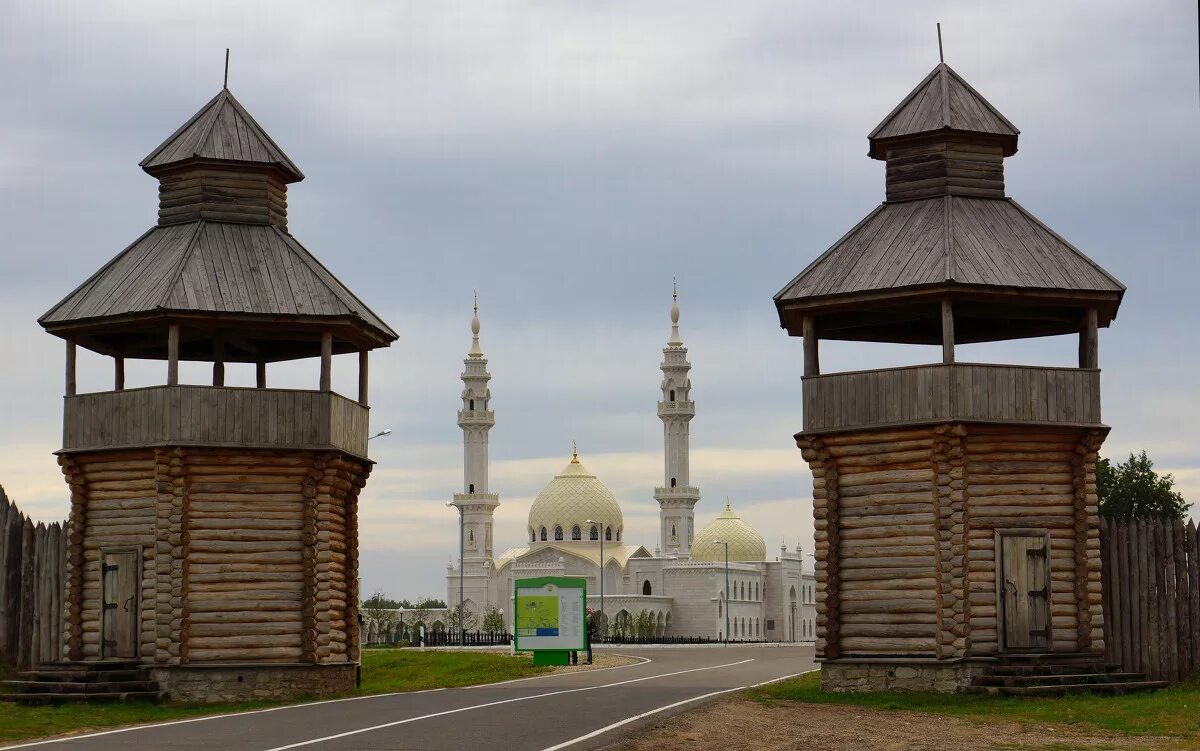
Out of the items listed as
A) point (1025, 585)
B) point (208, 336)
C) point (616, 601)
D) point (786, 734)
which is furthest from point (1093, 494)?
point (616, 601)

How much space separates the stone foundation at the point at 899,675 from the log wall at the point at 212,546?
978 centimetres

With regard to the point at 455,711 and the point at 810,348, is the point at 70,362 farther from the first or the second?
the point at 810,348

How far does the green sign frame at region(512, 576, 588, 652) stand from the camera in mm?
42969

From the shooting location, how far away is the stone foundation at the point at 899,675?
2934 centimetres

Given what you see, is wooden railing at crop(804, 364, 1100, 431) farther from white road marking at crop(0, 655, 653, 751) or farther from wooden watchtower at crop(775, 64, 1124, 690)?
white road marking at crop(0, 655, 653, 751)

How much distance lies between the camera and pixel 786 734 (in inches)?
896

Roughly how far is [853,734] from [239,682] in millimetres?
13127

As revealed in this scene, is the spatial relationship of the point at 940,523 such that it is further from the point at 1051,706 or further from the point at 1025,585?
the point at 1051,706

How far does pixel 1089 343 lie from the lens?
31.2m

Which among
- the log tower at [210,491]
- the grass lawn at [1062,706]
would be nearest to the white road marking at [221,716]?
the log tower at [210,491]

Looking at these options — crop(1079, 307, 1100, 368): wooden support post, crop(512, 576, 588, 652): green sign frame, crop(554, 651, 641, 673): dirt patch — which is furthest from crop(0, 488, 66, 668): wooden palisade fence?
crop(1079, 307, 1100, 368): wooden support post

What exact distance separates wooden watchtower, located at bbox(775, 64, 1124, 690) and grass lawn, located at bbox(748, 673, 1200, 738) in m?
0.83

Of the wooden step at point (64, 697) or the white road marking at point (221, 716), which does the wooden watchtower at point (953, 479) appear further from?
the wooden step at point (64, 697)

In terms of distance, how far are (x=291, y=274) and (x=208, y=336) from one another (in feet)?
9.51
